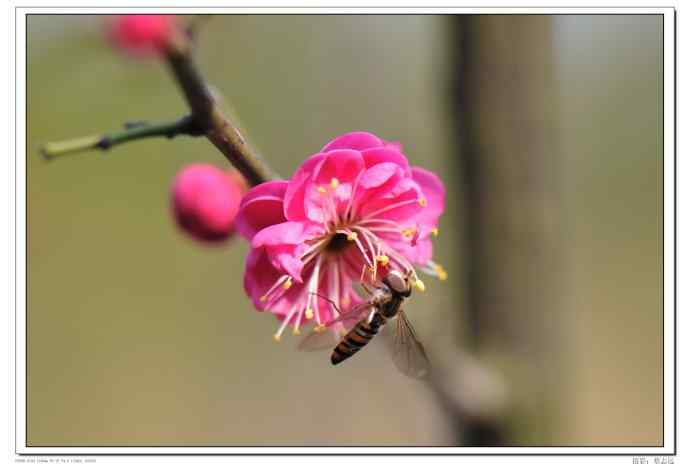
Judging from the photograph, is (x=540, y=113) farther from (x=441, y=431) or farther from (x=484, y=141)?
(x=441, y=431)

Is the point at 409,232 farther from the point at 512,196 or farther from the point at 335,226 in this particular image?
the point at 512,196

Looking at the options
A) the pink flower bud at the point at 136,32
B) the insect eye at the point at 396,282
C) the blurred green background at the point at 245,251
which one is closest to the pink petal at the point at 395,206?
the insect eye at the point at 396,282

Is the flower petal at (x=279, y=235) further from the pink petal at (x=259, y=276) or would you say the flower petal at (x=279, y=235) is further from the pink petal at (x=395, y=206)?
the pink petal at (x=395, y=206)

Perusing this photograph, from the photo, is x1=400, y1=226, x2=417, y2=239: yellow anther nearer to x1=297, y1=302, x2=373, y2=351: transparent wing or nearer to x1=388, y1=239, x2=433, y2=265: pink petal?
x1=388, y1=239, x2=433, y2=265: pink petal

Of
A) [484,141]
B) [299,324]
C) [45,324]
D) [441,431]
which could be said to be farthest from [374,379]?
[299,324]

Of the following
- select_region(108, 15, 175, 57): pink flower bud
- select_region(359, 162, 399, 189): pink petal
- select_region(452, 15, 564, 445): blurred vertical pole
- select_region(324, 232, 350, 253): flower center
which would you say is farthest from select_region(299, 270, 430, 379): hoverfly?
select_region(452, 15, 564, 445): blurred vertical pole

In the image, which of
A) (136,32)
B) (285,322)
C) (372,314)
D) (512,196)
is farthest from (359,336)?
(512,196)
